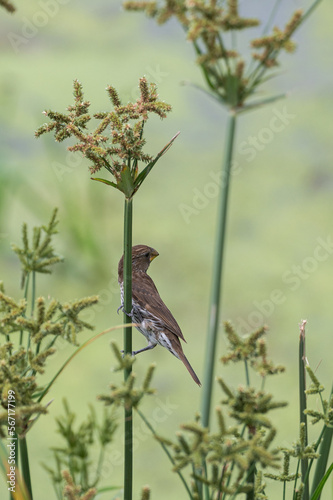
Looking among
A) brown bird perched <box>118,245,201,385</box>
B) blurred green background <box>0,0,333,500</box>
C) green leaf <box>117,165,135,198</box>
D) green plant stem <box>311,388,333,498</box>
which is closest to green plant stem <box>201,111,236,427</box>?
A: green leaf <box>117,165,135,198</box>

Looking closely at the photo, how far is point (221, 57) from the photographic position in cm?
65

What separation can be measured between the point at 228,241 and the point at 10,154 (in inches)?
46.3

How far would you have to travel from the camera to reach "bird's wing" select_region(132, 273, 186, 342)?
1.02 metres

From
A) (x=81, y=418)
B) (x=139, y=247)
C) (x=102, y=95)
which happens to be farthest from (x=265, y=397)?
(x=102, y=95)

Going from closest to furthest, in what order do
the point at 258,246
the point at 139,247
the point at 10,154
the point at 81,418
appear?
the point at 139,247 < the point at 81,418 < the point at 258,246 < the point at 10,154

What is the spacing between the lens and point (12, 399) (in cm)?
70

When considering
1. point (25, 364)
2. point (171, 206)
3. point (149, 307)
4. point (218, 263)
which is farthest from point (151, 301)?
point (171, 206)

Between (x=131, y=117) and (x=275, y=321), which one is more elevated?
(x=131, y=117)

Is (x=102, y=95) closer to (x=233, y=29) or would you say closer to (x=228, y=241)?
(x=228, y=241)

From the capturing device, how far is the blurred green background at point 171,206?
2539 millimetres

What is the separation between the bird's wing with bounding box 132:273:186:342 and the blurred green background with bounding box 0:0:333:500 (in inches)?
42.7

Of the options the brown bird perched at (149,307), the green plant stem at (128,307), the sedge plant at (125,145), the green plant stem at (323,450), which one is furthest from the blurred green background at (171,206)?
the sedge plant at (125,145)

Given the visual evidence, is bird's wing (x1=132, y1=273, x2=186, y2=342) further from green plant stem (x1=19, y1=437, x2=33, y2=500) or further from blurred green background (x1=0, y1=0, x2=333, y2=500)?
blurred green background (x1=0, y1=0, x2=333, y2=500)

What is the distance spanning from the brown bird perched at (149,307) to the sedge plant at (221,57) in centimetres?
38
